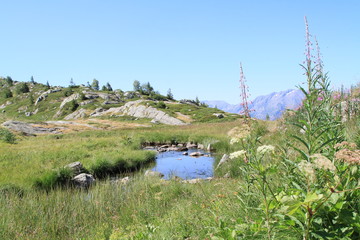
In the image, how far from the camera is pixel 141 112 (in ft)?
263

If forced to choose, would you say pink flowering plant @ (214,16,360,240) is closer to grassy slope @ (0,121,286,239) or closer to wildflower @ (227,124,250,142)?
wildflower @ (227,124,250,142)

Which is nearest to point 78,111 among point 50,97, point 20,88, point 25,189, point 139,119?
point 139,119

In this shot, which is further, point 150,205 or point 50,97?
point 50,97

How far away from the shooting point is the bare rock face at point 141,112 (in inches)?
2702

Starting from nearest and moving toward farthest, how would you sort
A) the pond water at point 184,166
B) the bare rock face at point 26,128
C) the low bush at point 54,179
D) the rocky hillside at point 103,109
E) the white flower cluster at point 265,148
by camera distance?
the white flower cluster at point 265,148, the low bush at point 54,179, the pond water at point 184,166, the bare rock face at point 26,128, the rocky hillside at point 103,109

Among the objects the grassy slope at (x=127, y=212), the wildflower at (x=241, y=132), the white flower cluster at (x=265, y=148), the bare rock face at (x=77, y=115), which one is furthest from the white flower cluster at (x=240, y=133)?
the bare rock face at (x=77, y=115)

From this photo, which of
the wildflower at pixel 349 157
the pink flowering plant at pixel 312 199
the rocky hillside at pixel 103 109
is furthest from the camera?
the rocky hillside at pixel 103 109

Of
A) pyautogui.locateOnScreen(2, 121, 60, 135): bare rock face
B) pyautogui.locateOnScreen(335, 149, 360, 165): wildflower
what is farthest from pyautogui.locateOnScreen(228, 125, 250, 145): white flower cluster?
pyautogui.locateOnScreen(2, 121, 60, 135): bare rock face

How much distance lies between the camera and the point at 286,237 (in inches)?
110

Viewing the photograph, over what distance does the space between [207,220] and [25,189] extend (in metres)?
9.62

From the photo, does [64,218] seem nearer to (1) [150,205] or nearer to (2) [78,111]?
(1) [150,205]

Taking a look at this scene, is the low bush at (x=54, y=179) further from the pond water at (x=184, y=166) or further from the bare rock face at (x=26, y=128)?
the bare rock face at (x=26, y=128)

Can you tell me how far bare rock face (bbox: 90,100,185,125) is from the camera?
6862 centimetres

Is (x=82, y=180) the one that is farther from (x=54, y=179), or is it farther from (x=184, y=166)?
(x=184, y=166)
